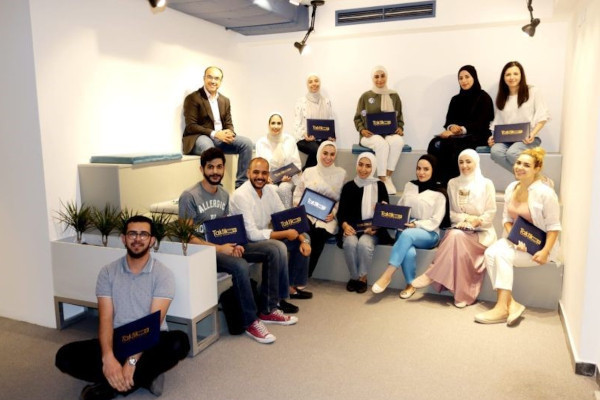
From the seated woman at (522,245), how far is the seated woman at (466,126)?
3.86 feet

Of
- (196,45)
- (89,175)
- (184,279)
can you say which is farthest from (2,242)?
(196,45)

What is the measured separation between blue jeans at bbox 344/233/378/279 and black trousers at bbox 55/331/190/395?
208cm

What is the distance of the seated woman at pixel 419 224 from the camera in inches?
170

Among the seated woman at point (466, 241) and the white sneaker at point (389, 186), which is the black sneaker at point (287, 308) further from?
the white sneaker at point (389, 186)

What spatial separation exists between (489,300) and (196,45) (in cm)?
402

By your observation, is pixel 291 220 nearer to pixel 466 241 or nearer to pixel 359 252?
pixel 359 252

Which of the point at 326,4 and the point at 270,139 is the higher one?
the point at 326,4

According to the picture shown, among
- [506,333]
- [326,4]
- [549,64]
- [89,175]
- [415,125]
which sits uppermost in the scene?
A: [326,4]

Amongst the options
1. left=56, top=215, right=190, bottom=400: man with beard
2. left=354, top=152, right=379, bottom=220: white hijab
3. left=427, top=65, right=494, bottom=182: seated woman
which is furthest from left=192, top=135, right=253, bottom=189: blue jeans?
left=56, top=215, right=190, bottom=400: man with beard

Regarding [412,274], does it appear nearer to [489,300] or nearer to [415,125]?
[489,300]

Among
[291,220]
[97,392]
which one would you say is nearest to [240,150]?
[291,220]

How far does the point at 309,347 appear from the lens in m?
3.35

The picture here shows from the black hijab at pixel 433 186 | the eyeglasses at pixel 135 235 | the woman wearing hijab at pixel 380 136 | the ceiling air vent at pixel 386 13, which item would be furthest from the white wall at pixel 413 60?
the eyeglasses at pixel 135 235

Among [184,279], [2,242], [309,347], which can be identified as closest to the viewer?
[184,279]
